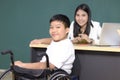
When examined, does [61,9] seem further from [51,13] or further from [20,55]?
[20,55]

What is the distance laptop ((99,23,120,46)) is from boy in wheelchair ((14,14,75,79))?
0.33 metres

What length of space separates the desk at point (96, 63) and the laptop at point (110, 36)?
0.15m

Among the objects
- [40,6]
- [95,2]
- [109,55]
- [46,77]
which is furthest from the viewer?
[40,6]

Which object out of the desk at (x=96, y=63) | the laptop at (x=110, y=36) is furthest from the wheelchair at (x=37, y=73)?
the laptop at (x=110, y=36)

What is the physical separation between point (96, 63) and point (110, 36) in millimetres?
278

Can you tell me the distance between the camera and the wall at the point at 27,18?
420 centimetres

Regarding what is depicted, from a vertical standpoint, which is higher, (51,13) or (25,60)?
(51,13)

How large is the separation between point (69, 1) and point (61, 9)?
18 centimetres

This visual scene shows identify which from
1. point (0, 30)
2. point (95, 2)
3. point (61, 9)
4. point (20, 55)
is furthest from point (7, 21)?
point (95, 2)

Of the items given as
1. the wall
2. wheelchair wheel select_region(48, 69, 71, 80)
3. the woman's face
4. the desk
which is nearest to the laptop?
the desk

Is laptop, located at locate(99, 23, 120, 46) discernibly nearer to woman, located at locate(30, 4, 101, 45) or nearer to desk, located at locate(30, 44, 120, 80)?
desk, located at locate(30, 44, 120, 80)

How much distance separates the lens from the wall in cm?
420

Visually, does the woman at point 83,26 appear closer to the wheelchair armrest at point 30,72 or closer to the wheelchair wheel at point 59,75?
the wheelchair wheel at point 59,75

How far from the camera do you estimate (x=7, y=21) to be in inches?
183
